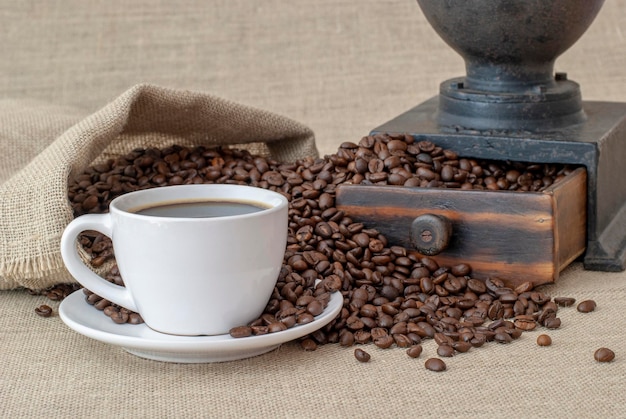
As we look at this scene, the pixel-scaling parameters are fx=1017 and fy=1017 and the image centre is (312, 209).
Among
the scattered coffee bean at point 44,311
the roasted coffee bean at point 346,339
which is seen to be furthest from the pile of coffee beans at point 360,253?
the scattered coffee bean at point 44,311

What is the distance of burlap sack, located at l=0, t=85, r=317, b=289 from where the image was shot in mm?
1711

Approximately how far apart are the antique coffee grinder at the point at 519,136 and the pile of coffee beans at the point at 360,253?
0.13ft

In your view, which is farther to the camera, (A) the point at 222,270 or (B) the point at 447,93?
(B) the point at 447,93

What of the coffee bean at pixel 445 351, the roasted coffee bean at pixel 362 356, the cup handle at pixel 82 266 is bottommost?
the coffee bean at pixel 445 351

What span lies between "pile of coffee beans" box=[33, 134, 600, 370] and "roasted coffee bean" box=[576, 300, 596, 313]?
0.17ft

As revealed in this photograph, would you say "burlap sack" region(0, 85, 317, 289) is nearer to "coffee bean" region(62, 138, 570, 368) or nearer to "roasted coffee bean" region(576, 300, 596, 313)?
"coffee bean" region(62, 138, 570, 368)

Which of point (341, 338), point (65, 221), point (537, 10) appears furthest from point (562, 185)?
point (65, 221)

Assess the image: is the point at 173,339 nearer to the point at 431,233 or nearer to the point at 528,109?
the point at 431,233

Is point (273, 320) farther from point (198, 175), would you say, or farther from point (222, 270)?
point (198, 175)

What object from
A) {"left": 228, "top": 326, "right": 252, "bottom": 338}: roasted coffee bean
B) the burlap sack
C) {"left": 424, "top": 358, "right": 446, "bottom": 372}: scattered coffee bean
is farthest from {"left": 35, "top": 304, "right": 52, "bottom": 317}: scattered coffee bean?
{"left": 424, "top": 358, "right": 446, "bottom": 372}: scattered coffee bean

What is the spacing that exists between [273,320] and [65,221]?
480mm

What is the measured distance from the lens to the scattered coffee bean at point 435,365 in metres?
1.43

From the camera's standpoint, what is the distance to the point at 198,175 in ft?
6.59

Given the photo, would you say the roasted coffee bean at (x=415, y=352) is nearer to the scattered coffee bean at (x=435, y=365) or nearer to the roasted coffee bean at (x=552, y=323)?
the scattered coffee bean at (x=435, y=365)
